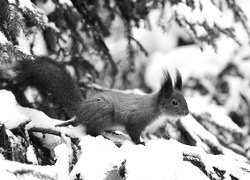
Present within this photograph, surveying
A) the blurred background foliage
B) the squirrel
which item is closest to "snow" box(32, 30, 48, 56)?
the blurred background foliage

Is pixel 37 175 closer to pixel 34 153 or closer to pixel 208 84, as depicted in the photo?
pixel 34 153

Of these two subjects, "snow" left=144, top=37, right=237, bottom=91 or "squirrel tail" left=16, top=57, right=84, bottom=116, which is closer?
"squirrel tail" left=16, top=57, right=84, bottom=116

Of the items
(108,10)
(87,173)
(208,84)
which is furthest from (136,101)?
(208,84)

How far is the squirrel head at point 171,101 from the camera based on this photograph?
329 cm

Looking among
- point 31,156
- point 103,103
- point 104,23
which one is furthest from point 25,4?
point 104,23

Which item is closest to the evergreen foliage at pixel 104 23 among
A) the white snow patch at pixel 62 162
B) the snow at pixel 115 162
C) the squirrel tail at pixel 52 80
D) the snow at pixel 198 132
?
the squirrel tail at pixel 52 80

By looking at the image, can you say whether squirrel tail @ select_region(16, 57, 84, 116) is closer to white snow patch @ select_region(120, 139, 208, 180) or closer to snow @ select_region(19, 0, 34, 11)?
snow @ select_region(19, 0, 34, 11)

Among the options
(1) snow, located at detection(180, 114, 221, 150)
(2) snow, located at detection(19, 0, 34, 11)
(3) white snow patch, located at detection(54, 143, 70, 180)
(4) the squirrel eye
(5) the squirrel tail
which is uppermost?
(2) snow, located at detection(19, 0, 34, 11)

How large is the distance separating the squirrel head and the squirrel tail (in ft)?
1.99

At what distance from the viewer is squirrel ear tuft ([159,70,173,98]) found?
3.24m

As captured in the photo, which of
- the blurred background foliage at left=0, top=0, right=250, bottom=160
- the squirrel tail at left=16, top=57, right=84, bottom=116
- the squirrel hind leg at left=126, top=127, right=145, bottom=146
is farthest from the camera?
the squirrel hind leg at left=126, top=127, right=145, bottom=146

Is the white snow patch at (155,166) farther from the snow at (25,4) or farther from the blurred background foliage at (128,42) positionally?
the snow at (25,4)

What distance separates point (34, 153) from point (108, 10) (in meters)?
1.79

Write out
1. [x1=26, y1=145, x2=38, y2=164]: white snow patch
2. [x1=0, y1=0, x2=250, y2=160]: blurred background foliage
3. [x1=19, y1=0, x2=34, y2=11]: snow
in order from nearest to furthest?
[x1=26, y1=145, x2=38, y2=164]: white snow patch, [x1=19, y1=0, x2=34, y2=11]: snow, [x1=0, y1=0, x2=250, y2=160]: blurred background foliage
